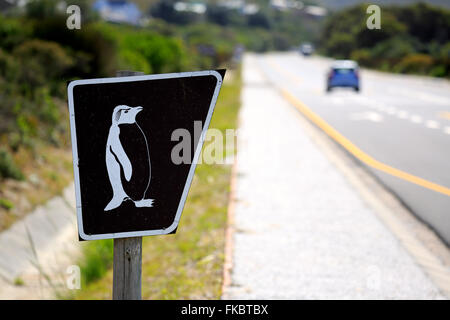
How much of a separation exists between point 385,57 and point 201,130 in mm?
63399

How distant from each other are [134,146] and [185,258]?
3.83m

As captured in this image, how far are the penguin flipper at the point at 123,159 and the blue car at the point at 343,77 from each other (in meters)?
27.6

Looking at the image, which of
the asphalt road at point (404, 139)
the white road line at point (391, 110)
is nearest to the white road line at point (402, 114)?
the asphalt road at point (404, 139)

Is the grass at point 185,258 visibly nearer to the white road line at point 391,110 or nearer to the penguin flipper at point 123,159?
the penguin flipper at point 123,159

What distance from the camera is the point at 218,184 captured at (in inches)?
377

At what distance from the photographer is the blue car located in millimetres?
29188

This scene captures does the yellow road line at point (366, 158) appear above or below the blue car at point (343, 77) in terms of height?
below

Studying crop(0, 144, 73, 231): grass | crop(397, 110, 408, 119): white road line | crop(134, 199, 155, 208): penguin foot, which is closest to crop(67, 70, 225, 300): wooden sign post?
crop(134, 199, 155, 208): penguin foot

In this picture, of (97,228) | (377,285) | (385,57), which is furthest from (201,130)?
(385,57)

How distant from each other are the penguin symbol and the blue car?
27.6m

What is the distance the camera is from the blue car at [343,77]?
29188 mm

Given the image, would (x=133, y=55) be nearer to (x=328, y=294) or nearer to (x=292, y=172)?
(x=292, y=172)

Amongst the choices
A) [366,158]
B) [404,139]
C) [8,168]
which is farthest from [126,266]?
[404,139]

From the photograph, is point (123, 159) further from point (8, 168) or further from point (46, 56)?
point (46, 56)
